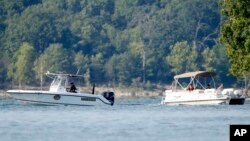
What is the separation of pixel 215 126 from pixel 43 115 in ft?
60.6

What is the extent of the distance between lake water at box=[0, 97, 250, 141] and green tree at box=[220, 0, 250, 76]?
3138 mm

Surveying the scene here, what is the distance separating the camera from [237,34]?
92188mm

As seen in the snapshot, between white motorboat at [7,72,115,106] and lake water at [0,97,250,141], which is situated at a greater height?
→ white motorboat at [7,72,115,106]

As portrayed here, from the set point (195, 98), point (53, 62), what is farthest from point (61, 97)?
point (53, 62)

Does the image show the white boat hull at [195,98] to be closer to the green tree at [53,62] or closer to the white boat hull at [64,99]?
the white boat hull at [64,99]

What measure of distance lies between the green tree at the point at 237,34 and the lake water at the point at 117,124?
3.14 metres

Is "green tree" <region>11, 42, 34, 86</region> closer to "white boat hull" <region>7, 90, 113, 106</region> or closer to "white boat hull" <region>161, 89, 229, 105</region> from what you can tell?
"white boat hull" <region>161, 89, 229, 105</region>

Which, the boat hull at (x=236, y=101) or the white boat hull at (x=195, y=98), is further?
the boat hull at (x=236, y=101)

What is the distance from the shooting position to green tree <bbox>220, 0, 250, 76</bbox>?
91.7 meters

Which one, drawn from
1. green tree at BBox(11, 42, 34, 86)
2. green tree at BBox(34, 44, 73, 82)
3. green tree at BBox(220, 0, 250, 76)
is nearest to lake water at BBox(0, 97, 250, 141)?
green tree at BBox(220, 0, 250, 76)

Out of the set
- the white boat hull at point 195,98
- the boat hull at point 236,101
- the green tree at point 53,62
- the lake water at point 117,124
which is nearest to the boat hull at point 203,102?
the white boat hull at point 195,98

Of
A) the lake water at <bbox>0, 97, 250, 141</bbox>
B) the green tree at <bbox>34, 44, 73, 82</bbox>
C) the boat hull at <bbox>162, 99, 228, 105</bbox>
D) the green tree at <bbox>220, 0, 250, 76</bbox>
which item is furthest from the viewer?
the green tree at <bbox>34, 44, 73, 82</bbox>

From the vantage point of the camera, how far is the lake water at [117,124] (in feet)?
217

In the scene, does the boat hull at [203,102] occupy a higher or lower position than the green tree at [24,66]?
lower
